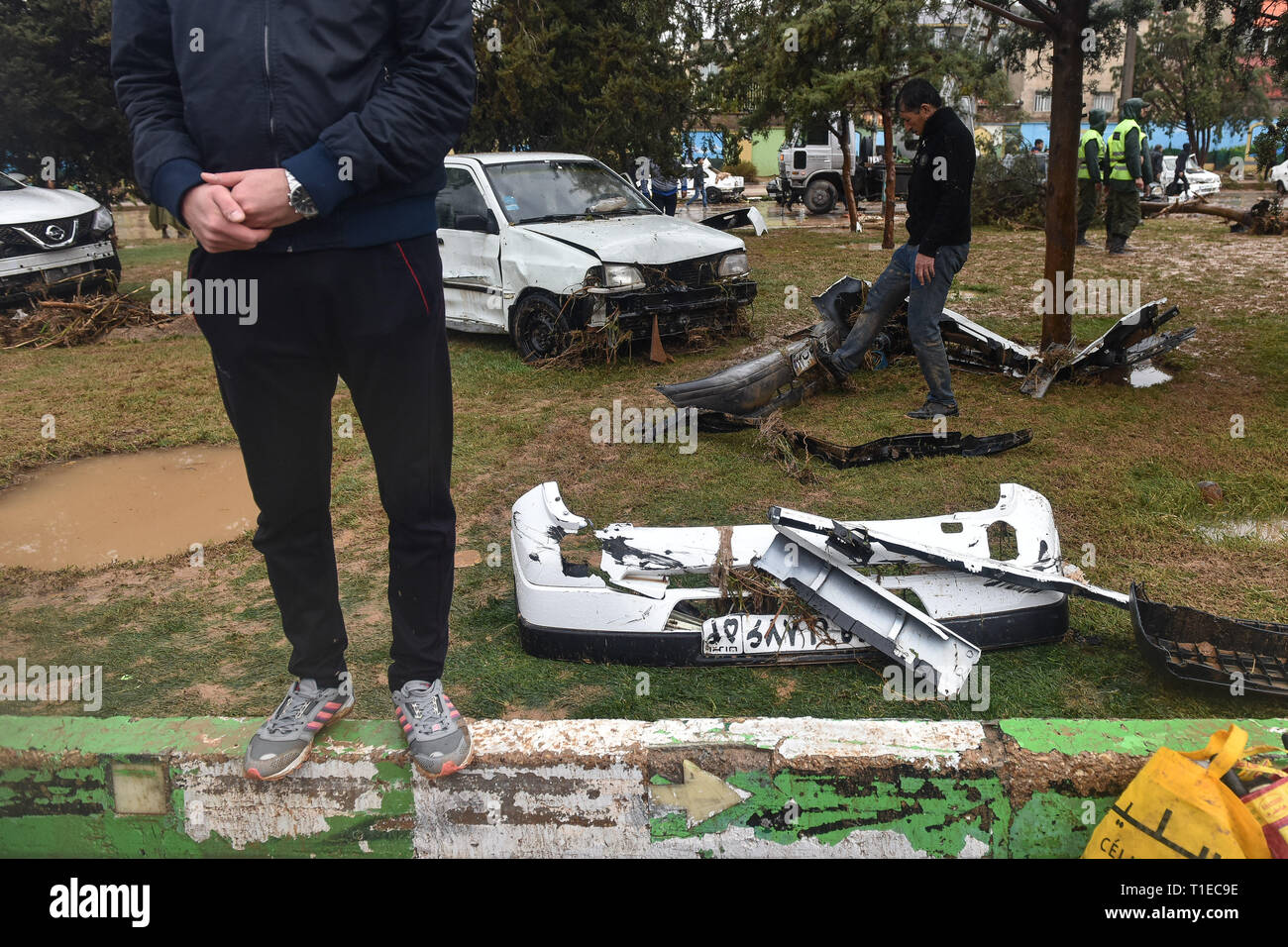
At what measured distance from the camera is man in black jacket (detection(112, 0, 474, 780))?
193cm

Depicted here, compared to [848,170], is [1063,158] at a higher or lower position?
lower

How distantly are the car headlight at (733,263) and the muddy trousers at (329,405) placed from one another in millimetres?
6202

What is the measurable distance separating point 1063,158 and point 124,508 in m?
6.54

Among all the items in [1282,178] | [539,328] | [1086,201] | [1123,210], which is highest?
[1282,178]

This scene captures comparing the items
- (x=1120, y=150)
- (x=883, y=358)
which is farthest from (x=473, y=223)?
(x=1120, y=150)

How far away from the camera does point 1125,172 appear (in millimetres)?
11781

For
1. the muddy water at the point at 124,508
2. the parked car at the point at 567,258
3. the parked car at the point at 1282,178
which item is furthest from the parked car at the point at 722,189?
the muddy water at the point at 124,508

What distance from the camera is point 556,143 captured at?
12.3m

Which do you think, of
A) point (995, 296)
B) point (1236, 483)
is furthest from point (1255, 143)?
point (1236, 483)

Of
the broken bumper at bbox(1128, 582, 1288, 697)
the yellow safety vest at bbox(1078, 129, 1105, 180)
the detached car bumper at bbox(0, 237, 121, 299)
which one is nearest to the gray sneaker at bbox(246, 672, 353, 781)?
the broken bumper at bbox(1128, 582, 1288, 697)

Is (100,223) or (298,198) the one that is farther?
(100,223)

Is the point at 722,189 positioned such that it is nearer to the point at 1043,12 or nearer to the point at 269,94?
the point at 1043,12

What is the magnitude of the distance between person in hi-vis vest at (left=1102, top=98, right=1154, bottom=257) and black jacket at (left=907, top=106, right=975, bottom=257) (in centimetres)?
703
